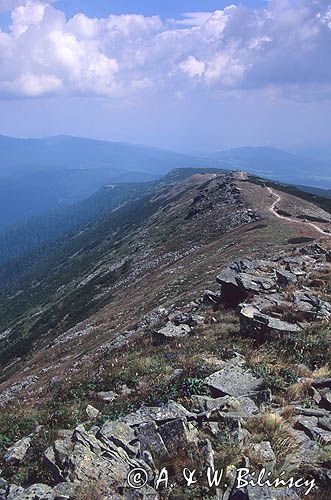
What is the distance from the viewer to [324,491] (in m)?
7.27

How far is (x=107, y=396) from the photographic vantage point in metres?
13.7

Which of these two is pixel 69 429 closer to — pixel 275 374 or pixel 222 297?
pixel 275 374

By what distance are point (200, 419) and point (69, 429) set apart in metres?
3.90

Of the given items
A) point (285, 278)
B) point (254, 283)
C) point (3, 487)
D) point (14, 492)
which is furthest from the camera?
point (285, 278)

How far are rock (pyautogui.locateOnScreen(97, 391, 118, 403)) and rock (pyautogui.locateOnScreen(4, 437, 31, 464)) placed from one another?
3023 mm

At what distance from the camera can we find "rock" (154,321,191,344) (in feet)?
62.7

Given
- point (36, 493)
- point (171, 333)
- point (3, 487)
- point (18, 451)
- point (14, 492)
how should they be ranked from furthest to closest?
point (171, 333), point (18, 451), point (3, 487), point (14, 492), point (36, 493)

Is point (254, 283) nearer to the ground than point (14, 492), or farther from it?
farther from it

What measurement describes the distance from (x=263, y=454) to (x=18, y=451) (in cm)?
612

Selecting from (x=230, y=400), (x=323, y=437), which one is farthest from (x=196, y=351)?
(x=323, y=437)

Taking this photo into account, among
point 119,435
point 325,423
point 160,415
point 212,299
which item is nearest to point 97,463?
point 119,435

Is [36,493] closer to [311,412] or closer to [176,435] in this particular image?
[176,435]

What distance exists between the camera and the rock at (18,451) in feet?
32.6

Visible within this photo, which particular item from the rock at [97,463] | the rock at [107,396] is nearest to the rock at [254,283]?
the rock at [107,396]
